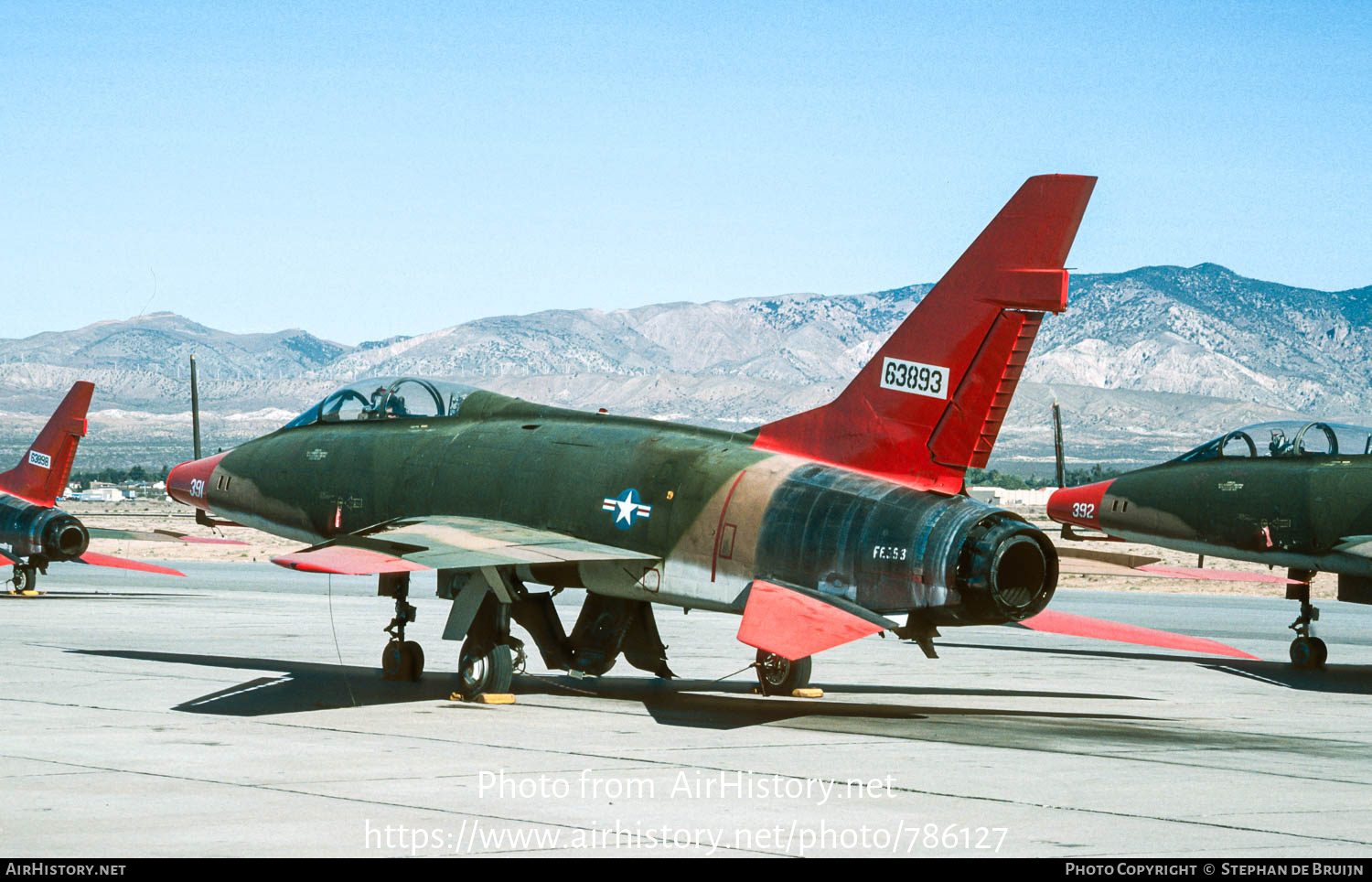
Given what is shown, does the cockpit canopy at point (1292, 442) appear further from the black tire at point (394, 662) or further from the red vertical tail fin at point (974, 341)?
the black tire at point (394, 662)

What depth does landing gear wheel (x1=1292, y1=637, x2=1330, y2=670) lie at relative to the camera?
2141 centimetres

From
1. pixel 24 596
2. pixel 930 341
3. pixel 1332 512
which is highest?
pixel 930 341

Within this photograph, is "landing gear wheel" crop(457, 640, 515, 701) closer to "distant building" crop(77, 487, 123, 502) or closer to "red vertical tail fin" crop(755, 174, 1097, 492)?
"red vertical tail fin" crop(755, 174, 1097, 492)

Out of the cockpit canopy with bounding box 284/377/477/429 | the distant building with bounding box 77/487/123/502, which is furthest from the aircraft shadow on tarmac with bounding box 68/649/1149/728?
the distant building with bounding box 77/487/123/502

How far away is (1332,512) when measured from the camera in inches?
809

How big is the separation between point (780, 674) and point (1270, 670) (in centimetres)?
875

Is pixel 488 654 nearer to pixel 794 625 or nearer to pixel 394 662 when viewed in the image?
pixel 394 662

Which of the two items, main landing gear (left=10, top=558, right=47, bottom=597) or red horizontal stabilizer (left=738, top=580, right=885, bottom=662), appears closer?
red horizontal stabilizer (left=738, top=580, right=885, bottom=662)

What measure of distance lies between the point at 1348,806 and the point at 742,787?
389cm

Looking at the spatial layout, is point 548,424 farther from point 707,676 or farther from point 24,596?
point 24,596

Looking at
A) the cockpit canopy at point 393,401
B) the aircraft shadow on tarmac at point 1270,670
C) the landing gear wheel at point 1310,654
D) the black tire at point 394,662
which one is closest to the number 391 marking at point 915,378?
the cockpit canopy at point 393,401

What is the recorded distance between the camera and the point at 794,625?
12.9 m

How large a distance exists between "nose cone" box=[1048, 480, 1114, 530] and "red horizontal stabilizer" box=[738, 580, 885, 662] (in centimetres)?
1082
